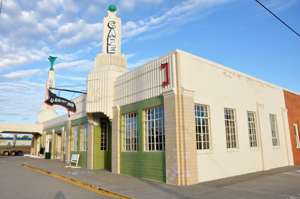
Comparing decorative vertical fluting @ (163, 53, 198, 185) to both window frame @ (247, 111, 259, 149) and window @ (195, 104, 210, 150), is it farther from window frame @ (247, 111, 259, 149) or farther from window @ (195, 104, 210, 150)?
window frame @ (247, 111, 259, 149)

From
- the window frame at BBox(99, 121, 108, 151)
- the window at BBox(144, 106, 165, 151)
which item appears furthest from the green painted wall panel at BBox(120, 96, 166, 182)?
the window frame at BBox(99, 121, 108, 151)

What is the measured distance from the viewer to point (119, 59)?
17.0 meters

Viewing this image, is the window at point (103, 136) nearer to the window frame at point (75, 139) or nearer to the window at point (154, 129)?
the window frame at point (75, 139)

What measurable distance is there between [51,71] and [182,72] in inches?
1304

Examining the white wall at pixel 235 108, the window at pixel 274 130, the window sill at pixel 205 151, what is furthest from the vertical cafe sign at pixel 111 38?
the window at pixel 274 130

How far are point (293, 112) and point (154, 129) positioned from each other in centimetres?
1378

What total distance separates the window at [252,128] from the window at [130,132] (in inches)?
274

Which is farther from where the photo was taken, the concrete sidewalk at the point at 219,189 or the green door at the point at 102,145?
the green door at the point at 102,145

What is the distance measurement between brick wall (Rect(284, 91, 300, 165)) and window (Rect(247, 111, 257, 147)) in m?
5.42

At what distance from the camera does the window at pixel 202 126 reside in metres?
12.2

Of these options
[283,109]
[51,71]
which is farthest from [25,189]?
[51,71]

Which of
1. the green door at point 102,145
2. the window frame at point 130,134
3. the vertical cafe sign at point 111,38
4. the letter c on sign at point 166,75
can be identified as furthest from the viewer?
the green door at point 102,145

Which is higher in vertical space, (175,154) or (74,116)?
(74,116)

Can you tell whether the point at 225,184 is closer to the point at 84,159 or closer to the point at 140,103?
the point at 140,103
